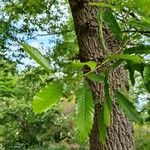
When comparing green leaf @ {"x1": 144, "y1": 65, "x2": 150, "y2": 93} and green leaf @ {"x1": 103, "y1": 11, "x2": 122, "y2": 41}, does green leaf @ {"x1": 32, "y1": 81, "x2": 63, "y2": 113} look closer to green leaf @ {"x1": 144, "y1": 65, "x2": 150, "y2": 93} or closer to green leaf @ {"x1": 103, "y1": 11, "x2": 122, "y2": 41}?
green leaf @ {"x1": 103, "y1": 11, "x2": 122, "y2": 41}

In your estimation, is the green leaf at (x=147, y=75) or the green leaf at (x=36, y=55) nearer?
the green leaf at (x=36, y=55)

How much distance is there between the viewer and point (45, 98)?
2.86 ft

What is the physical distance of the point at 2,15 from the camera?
776 cm

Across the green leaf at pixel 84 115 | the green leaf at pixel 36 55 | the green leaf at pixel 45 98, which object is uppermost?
the green leaf at pixel 36 55

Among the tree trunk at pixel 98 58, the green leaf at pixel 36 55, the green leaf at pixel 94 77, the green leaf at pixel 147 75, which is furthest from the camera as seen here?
the tree trunk at pixel 98 58

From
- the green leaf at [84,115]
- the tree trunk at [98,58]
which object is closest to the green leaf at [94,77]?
the green leaf at [84,115]

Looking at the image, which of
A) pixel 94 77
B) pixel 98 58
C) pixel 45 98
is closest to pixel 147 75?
pixel 94 77

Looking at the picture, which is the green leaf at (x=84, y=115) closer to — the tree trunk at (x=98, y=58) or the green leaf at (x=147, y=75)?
the green leaf at (x=147, y=75)

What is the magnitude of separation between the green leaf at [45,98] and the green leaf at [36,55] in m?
0.04

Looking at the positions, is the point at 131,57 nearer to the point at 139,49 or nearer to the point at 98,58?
the point at 139,49

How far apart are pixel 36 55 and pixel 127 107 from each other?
336 mm

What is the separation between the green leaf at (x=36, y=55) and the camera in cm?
86

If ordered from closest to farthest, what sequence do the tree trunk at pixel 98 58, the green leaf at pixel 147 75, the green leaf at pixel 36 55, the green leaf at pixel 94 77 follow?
the green leaf at pixel 36 55
the green leaf at pixel 94 77
the green leaf at pixel 147 75
the tree trunk at pixel 98 58

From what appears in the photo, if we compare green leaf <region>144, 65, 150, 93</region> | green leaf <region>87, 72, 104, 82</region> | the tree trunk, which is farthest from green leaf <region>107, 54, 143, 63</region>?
the tree trunk
